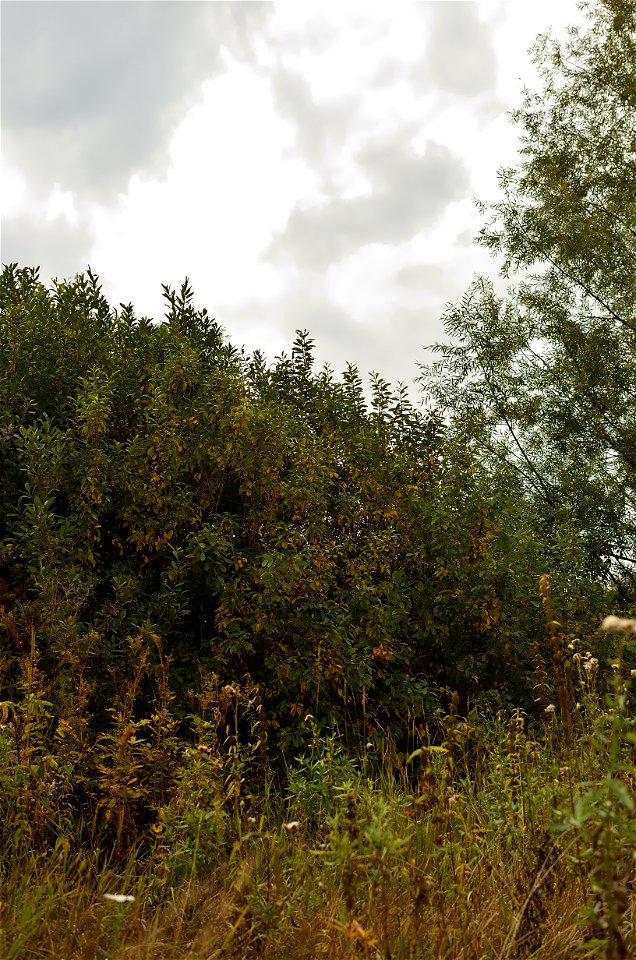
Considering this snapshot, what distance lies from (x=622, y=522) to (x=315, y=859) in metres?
7.95

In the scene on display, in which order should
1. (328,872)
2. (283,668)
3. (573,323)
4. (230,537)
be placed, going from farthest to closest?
(573,323) → (230,537) → (283,668) → (328,872)

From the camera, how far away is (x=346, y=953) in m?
2.52

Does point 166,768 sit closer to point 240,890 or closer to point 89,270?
point 240,890

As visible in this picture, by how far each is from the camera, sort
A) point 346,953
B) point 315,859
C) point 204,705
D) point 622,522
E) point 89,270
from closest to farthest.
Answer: point 346,953 → point 315,859 → point 204,705 → point 89,270 → point 622,522

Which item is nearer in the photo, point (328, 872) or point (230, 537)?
point (328, 872)

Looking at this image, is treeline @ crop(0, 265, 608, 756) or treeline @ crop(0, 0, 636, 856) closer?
A: treeline @ crop(0, 0, 636, 856)

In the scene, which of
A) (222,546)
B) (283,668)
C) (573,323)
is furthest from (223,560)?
(573,323)

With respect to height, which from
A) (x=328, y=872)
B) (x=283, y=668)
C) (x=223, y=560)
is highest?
(x=223, y=560)

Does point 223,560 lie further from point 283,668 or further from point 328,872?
point 328,872

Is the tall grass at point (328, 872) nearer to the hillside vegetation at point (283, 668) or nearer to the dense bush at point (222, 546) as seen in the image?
the hillside vegetation at point (283, 668)

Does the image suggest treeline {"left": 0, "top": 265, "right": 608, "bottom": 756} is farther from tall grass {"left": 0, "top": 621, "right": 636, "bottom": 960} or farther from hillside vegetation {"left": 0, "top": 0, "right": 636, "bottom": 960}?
tall grass {"left": 0, "top": 621, "right": 636, "bottom": 960}

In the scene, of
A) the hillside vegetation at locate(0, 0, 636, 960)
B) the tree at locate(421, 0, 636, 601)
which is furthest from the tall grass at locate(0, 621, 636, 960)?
the tree at locate(421, 0, 636, 601)

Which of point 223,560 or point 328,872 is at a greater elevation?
point 223,560

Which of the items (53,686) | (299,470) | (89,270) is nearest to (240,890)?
(53,686)
